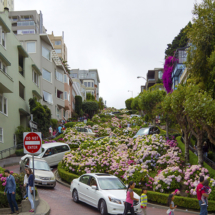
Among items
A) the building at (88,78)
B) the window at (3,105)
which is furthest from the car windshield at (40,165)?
the building at (88,78)

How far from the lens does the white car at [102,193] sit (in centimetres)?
1117

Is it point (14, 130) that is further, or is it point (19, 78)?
point (19, 78)

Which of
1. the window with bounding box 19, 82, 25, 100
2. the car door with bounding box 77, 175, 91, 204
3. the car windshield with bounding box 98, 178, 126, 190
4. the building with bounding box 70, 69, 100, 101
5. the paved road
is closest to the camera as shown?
the paved road

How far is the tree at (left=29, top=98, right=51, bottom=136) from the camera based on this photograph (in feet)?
103

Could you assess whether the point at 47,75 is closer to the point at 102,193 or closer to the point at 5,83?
the point at 5,83

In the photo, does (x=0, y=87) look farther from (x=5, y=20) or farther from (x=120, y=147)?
(x=120, y=147)

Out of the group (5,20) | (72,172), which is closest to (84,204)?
(72,172)

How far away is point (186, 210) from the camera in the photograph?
13.7m

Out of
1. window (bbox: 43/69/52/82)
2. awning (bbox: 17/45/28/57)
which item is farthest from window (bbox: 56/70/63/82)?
awning (bbox: 17/45/28/57)

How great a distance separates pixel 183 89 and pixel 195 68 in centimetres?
168

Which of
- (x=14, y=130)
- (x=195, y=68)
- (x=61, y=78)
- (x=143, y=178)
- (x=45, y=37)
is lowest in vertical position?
(x=143, y=178)

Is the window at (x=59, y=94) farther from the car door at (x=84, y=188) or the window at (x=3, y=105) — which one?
the car door at (x=84, y=188)

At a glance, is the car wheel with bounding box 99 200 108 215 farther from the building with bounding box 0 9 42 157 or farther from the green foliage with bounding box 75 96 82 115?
the green foliage with bounding box 75 96 82 115

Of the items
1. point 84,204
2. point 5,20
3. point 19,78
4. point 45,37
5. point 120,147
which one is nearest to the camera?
point 84,204
